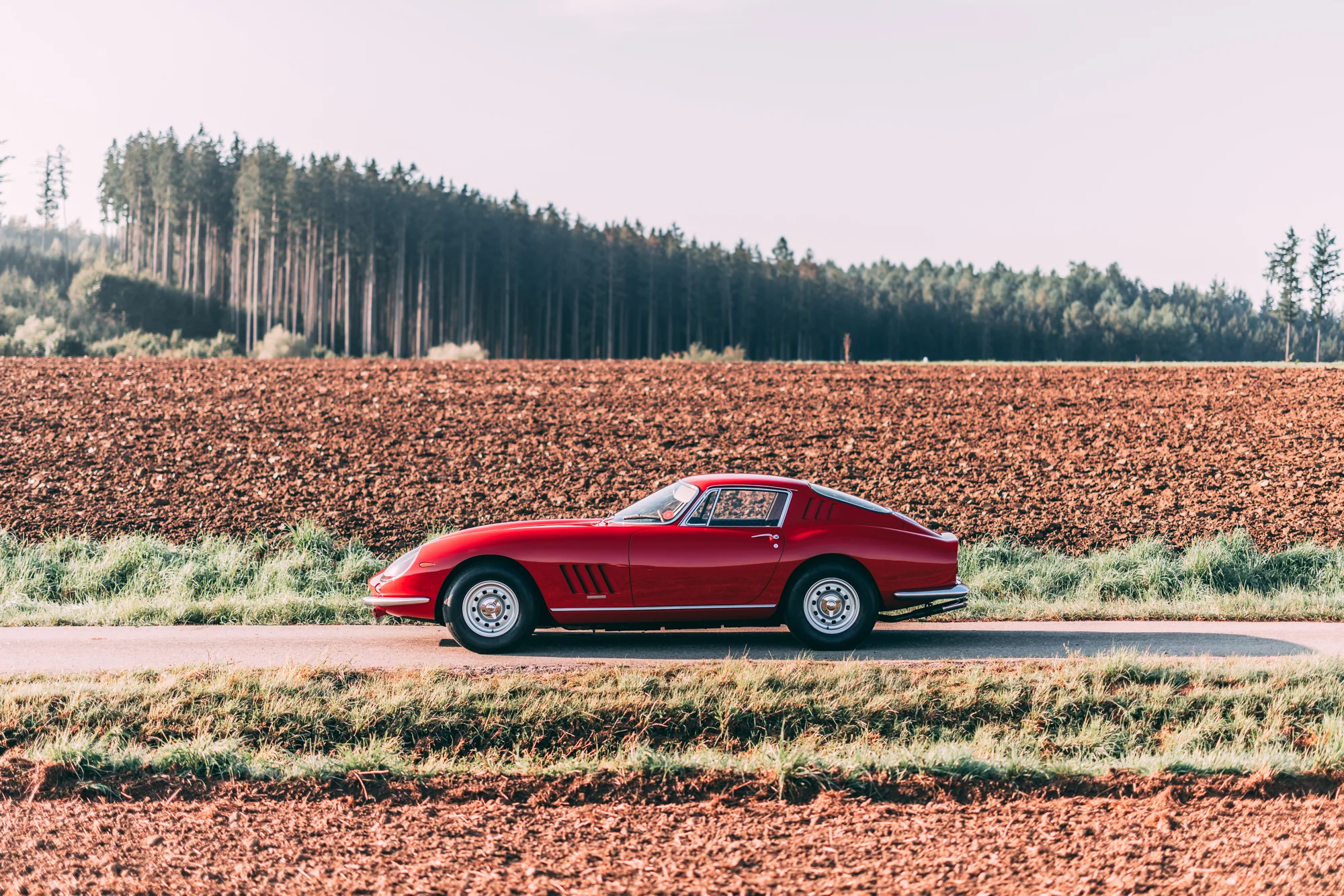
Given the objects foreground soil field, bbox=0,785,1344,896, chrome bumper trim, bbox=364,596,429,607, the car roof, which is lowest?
foreground soil field, bbox=0,785,1344,896

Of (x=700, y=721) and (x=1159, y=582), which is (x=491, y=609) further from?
(x=1159, y=582)

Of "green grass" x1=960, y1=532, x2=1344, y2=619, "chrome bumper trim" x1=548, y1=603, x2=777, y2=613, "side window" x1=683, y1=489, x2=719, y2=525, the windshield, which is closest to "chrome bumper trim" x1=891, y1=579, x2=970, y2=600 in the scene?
"chrome bumper trim" x1=548, y1=603, x2=777, y2=613

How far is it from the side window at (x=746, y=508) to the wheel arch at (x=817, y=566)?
1.40ft

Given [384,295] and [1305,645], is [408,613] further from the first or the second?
[384,295]

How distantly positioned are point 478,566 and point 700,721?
2.40 metres

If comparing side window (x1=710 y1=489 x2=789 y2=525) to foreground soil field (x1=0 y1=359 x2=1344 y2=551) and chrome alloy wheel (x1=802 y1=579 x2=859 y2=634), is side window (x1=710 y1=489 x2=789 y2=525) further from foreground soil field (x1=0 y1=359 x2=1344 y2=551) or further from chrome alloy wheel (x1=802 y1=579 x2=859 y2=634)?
foreground soil field (x1=0 y1=359 x2=1344 y2=551)

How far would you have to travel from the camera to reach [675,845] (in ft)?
16.6

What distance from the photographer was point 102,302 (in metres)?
68.2

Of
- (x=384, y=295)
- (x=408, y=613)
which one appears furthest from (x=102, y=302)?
(x=408, y=613)

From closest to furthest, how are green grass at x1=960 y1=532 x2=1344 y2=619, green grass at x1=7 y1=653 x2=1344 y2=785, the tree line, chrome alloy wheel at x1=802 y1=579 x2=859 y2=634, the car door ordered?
green grass at x1=7 y1=653 x2=1344 y2=785 < the car door < chrome alloy wheel at x1=802 y1=579 x2=859 y2=634 < green grass at x1=960 y1=532 x2=1344 y2=619 < the tree line

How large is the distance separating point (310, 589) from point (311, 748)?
5.47 meters

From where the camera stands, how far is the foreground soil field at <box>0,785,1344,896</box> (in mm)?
4527

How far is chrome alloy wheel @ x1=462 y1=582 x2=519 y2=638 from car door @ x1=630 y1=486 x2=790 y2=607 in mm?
1012

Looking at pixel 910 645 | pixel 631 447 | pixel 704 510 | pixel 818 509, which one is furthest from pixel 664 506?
pixel 631 447
